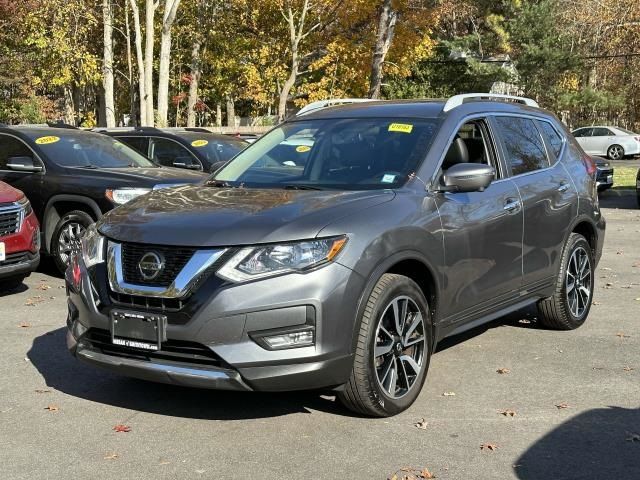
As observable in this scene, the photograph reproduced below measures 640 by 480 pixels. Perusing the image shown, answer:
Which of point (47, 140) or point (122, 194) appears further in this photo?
point (47, 140)

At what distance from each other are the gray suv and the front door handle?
0.01 meters

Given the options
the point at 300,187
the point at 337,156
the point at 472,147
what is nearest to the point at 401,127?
the point at 337,156

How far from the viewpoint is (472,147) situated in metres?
5.89

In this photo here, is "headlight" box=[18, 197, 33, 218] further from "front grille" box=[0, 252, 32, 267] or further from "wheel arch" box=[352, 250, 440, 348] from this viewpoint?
"wheel arch" box=[352, 250, 440, 348]

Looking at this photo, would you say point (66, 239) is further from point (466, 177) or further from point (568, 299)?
point (466, 177)

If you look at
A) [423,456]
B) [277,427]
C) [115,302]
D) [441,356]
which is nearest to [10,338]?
[115,302]

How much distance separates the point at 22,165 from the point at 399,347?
6223mm

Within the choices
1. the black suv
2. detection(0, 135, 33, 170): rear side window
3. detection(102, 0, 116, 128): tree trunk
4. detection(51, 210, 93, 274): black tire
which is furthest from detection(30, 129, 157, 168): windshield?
detection(102, 0, 116, 128): tree trunk

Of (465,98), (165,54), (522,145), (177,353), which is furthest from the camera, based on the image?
(165,54)

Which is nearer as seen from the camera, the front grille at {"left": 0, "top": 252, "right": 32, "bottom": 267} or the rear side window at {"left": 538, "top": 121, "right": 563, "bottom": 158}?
the rear side window at {"left": 538, "top": 121, "right": 563, "bottom": 158}

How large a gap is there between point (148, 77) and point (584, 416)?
21.4 meters

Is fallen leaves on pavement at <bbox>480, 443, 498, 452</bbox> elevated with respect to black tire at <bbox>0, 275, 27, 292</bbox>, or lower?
elevated

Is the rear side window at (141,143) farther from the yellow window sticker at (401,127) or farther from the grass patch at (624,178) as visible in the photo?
the grass patch at (624,178)

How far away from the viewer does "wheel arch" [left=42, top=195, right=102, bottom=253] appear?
30.6ft
